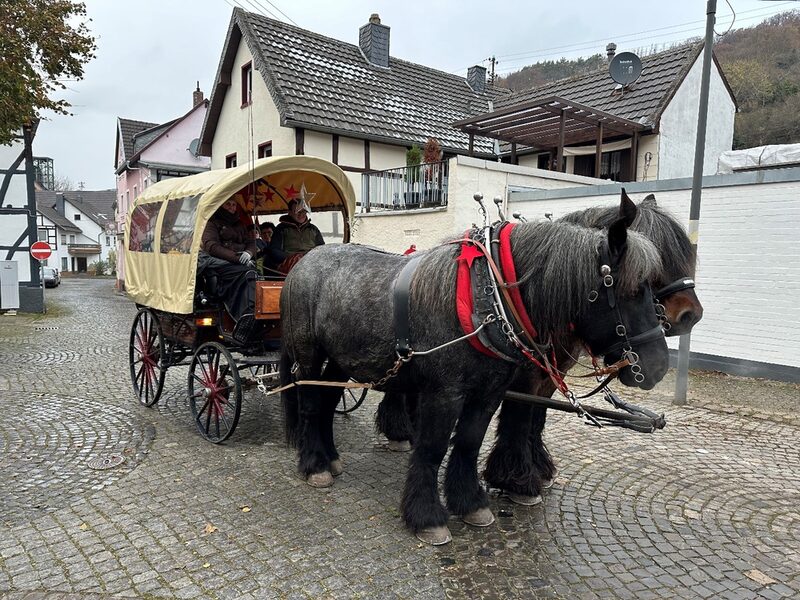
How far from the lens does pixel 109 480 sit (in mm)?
3920

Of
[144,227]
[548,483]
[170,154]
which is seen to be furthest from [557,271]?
[170,154]

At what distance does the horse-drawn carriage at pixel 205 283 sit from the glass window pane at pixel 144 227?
10 millimetres

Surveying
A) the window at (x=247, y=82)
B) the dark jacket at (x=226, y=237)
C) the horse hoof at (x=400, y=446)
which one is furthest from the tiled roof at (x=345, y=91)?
the horse hoof at (x=400, y=446)

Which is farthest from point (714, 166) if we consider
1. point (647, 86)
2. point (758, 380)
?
point (758, 380)

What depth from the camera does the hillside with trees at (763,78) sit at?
A: 97.2 ft

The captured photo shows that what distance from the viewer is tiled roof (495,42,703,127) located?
534 inches

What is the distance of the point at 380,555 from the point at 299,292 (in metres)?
1.77

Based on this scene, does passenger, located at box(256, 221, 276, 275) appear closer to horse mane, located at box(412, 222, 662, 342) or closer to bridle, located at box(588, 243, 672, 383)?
horse mane, located at box(412, 222, 662, 342)

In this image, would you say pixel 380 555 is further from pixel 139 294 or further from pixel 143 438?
pixel 139 294

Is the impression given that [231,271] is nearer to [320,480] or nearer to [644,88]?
[320,480]

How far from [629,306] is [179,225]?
3.89m

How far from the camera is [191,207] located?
15.8 feet

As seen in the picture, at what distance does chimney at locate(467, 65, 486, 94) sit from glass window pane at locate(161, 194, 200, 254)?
58.7 feet

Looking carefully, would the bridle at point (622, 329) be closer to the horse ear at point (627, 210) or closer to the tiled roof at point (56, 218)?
the horse ear at point (627, 210)
